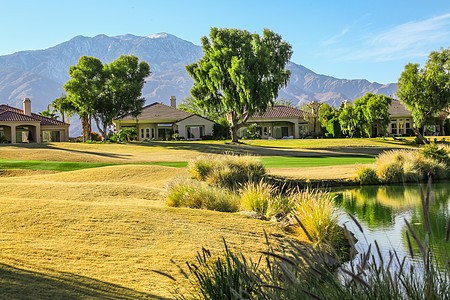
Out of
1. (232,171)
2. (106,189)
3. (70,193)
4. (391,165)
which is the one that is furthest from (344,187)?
(70,193)

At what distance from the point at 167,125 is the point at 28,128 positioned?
16310 mm

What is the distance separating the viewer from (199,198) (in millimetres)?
11367

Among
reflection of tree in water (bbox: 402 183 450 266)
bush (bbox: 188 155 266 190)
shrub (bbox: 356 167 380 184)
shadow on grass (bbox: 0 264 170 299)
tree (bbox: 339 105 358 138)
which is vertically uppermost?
tree (bbox: 339 105 358 138)

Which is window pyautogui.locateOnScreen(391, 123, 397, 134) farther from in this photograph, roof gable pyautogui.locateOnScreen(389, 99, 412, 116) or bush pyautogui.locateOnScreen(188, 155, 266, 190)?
bush pyautogui.locateOnScreen(188, 155, 266, 190)

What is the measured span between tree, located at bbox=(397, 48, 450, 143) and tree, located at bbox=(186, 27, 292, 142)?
36.8 feet

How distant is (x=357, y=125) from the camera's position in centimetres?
4831

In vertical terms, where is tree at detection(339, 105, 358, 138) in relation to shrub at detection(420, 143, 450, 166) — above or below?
above

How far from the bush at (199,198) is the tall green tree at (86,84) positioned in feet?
111

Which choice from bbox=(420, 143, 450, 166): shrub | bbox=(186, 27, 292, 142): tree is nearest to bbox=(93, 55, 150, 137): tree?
bbox=(186, 27, 292, 142): tree

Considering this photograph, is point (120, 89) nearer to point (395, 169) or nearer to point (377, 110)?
point (377, 110)

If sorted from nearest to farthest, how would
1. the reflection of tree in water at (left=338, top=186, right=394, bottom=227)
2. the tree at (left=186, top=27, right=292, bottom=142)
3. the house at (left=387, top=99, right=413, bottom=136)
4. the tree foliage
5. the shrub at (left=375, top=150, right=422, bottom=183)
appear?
the reflection of tree in water at (left=338, top=186, right=394, bottom=227) < the shrub at (left=375, top=150, right=422, bottom=183) < the tree at (left=186, top=27, right=292, bottom=142) < the tree foliage < the house at (left=387, top=99, right=413, bottom=136)

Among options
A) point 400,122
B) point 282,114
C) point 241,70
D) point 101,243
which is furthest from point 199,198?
point 400,122

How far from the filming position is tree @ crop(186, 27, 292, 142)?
3881 centimetres

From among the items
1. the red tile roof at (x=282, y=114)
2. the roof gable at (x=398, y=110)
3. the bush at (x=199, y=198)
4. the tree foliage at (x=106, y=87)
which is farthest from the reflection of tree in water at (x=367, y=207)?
the roof gable at (x=398, y=110)
